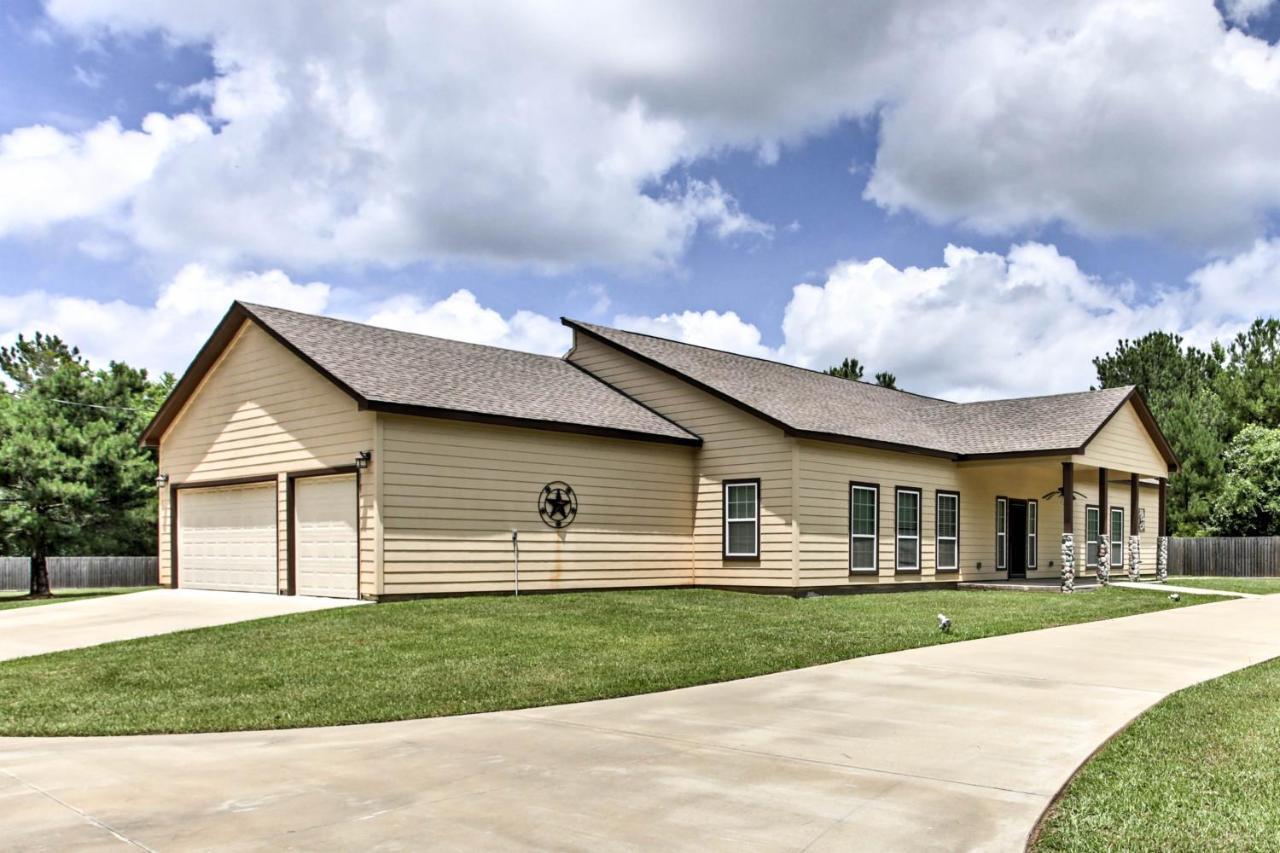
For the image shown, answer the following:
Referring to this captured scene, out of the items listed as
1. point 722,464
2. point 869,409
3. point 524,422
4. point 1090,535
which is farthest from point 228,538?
point 1090,535

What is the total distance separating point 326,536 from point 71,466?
44.8ft

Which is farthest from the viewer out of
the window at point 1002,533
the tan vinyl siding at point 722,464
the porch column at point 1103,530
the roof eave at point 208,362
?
the window at point 1002,533

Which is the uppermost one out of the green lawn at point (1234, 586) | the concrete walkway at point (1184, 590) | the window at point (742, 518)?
the window at point (742, 518)

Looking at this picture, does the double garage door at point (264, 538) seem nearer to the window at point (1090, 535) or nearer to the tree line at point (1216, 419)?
the window at point (1090, 535)

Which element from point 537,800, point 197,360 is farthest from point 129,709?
point 197,360

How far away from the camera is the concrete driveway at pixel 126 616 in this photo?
44.5ft

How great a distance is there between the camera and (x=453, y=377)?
19219 millimetres

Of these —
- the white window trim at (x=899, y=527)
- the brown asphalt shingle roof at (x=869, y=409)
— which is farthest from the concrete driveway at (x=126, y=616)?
the white window trim at (x=899, y=527)

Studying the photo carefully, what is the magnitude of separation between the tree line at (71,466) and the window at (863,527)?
19.4m

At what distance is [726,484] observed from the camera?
20.9m

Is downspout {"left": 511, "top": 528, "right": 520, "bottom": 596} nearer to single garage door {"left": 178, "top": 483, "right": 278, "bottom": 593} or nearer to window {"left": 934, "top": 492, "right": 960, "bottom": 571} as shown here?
single garage door {"left": 178, "top": 483, "right": 278, "bottom": 593}

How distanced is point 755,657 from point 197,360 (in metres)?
13.9

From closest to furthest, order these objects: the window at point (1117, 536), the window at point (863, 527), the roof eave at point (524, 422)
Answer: the roof eave at point (524, 422) → the window at point (863, 527) → the window at point (1117, 536)

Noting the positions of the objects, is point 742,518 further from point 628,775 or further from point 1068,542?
point 628,775
